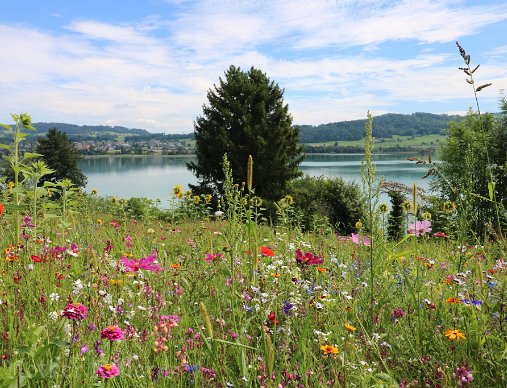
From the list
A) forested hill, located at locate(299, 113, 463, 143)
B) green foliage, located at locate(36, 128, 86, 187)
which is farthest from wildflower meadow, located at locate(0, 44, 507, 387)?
forested hill, located at locate(299, 113, 463, 143)

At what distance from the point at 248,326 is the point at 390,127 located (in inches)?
5328

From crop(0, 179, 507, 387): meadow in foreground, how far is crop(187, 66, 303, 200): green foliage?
90.7 ft

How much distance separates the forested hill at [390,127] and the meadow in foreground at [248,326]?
122m

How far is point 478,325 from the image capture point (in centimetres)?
218

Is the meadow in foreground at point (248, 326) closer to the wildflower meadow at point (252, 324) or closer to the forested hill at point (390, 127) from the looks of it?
the wildflower meadow at point (252, 324)

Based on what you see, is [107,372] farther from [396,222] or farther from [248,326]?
[396,222]

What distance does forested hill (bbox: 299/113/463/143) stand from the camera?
124m

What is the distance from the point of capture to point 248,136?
105 ft

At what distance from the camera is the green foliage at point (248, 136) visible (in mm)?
31719

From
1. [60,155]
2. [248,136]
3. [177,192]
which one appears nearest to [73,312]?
[177,192]

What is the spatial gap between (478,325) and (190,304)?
1631 mm

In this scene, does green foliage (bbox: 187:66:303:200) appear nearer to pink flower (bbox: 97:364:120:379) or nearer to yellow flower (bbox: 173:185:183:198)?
yellow flower (bbox: 173:185:183:198)

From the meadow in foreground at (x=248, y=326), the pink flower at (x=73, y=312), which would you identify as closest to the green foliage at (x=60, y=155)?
the meadow in foreground at (x=248, y=326)

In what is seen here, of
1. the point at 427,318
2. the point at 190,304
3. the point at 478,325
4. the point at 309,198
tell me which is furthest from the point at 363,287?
the point at 309,198
